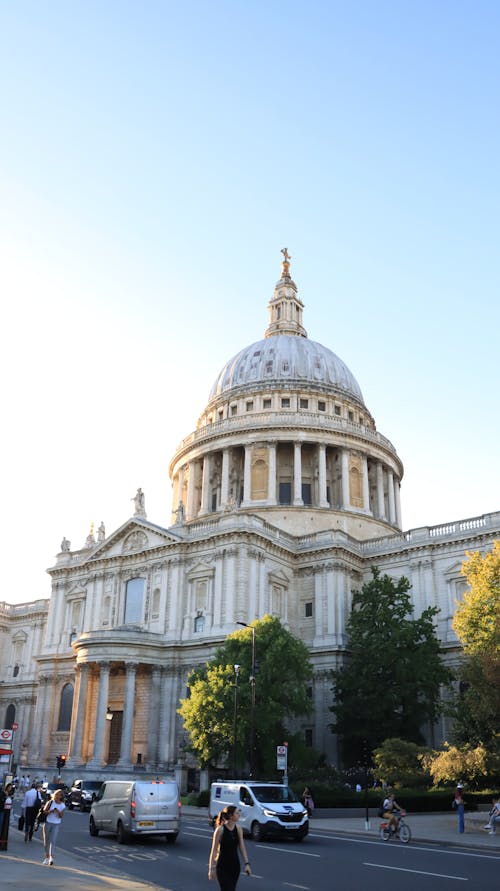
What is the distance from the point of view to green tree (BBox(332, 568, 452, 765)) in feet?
164

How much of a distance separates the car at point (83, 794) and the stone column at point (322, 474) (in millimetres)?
35250

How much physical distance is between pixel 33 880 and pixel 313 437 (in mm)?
61673

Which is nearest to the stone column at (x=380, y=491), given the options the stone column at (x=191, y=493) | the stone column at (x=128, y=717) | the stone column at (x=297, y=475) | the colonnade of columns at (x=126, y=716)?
the stone column at (x=297, y=475)

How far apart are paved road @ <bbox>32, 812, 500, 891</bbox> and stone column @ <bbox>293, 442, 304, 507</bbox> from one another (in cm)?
4523

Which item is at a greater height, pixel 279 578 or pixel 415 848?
pixel 279 578

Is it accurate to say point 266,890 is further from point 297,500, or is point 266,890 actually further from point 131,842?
point 297,500

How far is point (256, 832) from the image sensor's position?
86.8 ft

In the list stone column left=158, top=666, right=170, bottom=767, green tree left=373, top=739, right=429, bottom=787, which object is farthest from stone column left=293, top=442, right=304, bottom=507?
green tree left=373, top=739, right=429, bottom=787

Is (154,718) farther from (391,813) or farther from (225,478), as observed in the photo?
(391,813)

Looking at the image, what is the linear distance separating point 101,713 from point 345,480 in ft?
106

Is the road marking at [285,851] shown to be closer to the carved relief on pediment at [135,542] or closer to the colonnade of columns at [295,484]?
the carved relief on pediment at [135,542]

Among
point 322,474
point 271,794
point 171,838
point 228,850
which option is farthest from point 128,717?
point 228,850

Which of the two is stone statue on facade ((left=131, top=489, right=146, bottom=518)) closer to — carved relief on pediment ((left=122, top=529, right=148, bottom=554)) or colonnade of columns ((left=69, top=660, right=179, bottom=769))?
carved relief on pediment ((left=122, top=529, right=148, bottom=554))

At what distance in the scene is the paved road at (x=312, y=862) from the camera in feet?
57.6
